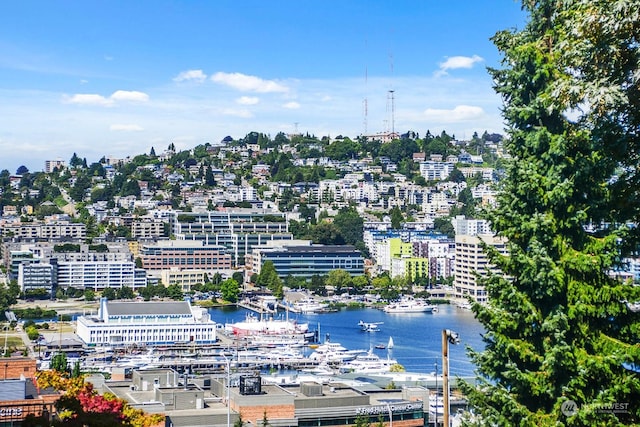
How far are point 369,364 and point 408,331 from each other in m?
4.20

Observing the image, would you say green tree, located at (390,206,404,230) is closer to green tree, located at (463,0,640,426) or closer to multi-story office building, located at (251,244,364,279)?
multi-story office building, located at (251,244,364,279)

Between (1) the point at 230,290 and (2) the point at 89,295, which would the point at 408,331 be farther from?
(2) the point at 89,295

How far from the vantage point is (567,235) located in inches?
88.8

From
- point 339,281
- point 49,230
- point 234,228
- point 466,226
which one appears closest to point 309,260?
point 339,281

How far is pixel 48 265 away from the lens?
23094 millimetres

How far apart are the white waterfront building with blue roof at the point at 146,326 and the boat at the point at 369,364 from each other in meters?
3.42

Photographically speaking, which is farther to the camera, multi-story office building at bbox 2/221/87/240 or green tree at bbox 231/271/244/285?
multi-story office building at bbox 2/221/87/240

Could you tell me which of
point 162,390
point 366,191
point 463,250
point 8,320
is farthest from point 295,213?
point 162,390

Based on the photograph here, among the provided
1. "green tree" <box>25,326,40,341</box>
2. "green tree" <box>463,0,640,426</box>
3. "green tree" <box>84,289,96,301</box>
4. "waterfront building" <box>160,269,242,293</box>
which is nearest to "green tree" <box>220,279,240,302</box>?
"waterfront building" <box>160,269,242,293</box>

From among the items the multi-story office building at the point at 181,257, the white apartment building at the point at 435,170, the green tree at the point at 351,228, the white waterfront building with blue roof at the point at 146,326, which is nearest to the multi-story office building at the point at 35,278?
the multi-story office building at the point at 181,257

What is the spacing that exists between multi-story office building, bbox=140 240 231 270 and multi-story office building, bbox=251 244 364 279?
3.89 feet

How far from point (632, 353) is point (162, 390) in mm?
5724

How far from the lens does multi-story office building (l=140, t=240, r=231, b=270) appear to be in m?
25.5

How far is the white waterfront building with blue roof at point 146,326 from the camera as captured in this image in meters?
16.7
